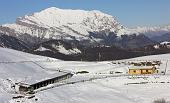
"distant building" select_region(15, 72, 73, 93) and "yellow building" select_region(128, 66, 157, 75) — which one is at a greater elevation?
"yellow building" select_region(128, 66, 157, 75)

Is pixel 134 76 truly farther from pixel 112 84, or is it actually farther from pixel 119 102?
pixel 119 102

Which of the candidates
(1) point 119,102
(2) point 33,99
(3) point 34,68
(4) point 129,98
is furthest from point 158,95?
(3) point 34,68

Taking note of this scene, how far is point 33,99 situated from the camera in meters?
78.2

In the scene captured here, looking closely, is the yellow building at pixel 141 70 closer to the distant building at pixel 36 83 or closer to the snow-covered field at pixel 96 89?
the snow-covered field at pixel 96 89

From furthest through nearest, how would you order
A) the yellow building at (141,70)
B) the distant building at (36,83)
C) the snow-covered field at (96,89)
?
the yellow building at (141,70), the distant building at (36,83), the snow-covered field at (96,89)

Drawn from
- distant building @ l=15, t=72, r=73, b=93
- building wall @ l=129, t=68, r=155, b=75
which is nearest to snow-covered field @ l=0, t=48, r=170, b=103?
distant building @ l=15, t=72, r=73, b=93

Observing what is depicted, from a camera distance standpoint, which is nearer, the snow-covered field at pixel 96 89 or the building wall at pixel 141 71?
the snow-covered field at pixel 96 89

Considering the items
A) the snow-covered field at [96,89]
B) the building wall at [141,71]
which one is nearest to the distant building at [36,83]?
the snow-covered field at [96,89]

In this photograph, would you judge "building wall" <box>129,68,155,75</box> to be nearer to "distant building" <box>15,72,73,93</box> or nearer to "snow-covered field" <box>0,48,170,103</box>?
"snow-covered field" <box>0,48,170,103</box>

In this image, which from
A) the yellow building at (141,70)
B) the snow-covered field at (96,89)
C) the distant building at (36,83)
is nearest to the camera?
the snow-covered field at (96,89)

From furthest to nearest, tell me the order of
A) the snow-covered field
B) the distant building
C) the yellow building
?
1. the yellow building
2. the distant building
3. the snow-covered field

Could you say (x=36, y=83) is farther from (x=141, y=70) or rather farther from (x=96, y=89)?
(x=141, y=70)

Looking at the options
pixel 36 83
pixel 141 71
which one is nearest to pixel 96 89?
pixel 36 83

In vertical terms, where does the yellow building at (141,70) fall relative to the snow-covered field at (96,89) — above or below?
above
